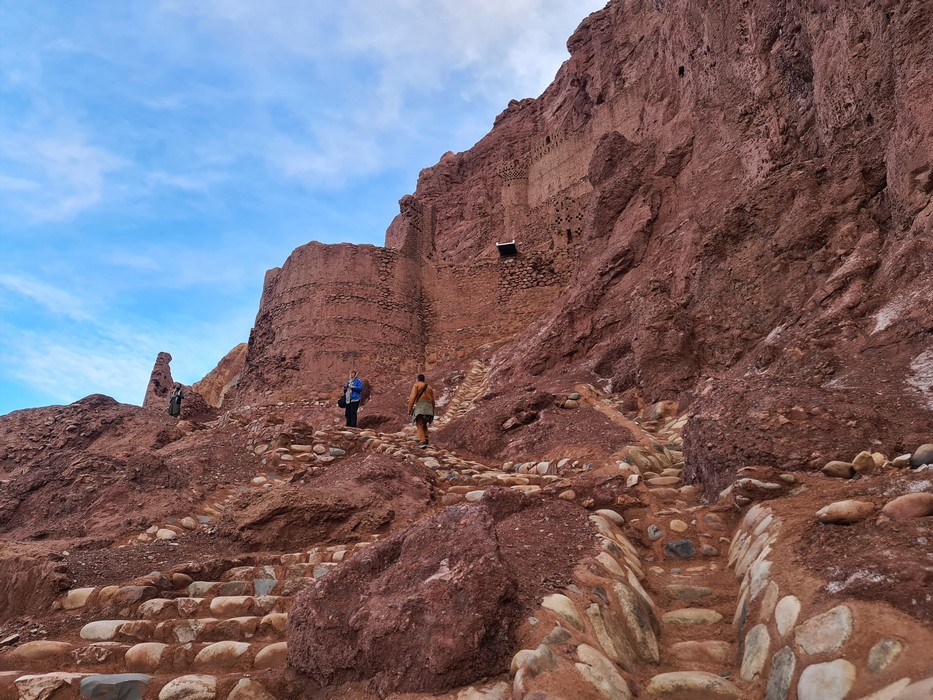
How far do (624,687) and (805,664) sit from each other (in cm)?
67

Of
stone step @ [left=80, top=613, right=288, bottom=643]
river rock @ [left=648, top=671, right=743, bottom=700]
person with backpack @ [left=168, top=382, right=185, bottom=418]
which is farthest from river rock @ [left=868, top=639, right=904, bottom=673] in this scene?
person with backpack @ [left=168, top=382, right=185, bottom=418]

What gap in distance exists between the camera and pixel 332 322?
66.0 feet

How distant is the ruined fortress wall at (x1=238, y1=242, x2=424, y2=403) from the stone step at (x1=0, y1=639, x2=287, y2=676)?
1598 centimetres

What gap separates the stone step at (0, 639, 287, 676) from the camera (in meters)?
2.98

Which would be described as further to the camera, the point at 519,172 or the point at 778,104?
the point at 519,172

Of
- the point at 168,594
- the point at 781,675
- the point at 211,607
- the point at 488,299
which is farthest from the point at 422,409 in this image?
the point at 488,299

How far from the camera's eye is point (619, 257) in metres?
13.5

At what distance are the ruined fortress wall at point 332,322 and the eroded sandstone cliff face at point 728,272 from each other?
0.08 m

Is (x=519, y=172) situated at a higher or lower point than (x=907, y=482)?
higher

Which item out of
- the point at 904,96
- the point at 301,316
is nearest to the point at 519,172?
the point at 301,316

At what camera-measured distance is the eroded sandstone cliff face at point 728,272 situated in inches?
219

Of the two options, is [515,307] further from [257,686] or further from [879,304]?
[257,686]

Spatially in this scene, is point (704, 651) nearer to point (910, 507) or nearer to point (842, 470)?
point (910, 507)

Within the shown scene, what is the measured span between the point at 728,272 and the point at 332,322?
13695 mm
